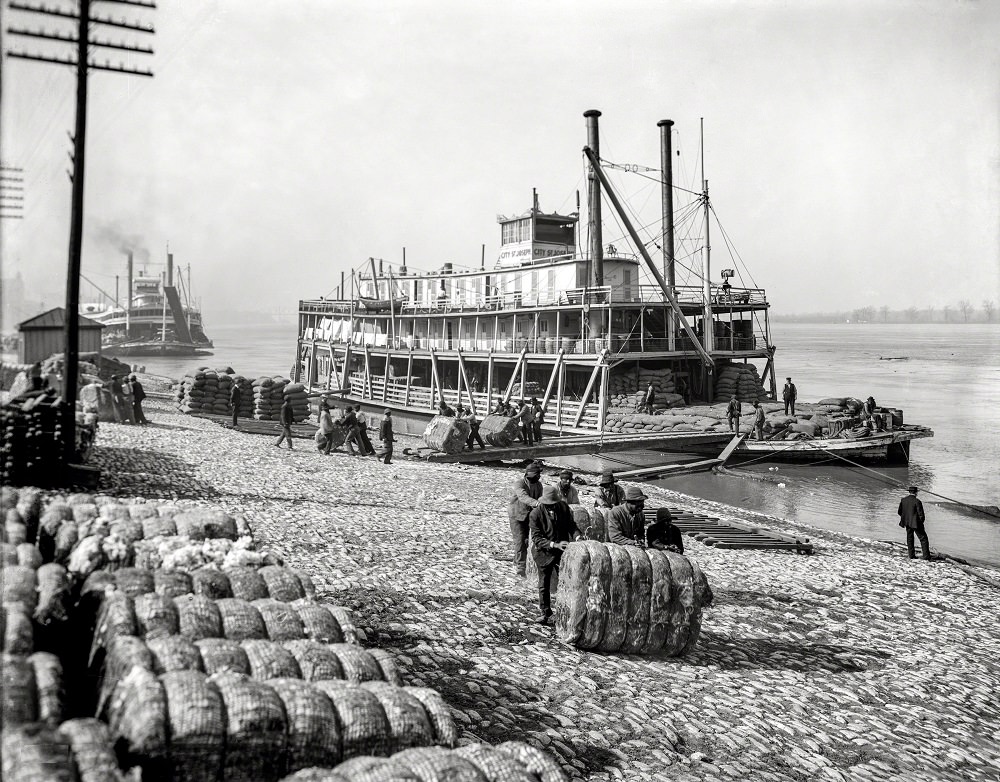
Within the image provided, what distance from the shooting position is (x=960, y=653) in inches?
357

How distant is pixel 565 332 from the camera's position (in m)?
35.6

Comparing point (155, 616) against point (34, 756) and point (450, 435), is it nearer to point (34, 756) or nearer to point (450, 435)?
point (34, 756)

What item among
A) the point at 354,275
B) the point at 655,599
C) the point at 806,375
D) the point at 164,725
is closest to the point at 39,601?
the point at 164,725

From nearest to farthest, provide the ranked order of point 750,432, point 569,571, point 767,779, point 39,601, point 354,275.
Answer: point 39,601, point 767,779, point 569,571, point 750,432, point 354,275

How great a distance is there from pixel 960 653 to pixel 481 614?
572 cm

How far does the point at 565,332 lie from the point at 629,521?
27614 mm

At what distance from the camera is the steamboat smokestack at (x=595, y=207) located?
3491 centimetres

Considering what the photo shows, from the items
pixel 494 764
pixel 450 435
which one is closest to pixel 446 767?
pixel 494 764

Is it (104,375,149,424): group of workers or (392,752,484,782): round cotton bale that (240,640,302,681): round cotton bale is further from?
(104,375,149,424): group of workers

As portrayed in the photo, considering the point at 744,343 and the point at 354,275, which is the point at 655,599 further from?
the point at 354,275

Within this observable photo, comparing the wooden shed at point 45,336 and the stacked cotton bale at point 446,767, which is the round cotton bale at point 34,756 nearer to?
the stacked cotton bale at point 446,767

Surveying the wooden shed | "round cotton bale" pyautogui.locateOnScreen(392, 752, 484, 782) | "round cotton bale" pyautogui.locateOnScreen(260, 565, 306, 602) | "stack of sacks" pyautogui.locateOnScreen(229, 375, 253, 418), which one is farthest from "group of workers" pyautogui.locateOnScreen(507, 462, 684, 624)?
the wooden shed

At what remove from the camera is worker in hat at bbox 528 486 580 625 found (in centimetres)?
802

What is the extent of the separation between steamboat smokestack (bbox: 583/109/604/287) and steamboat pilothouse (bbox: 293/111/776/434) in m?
0.07
